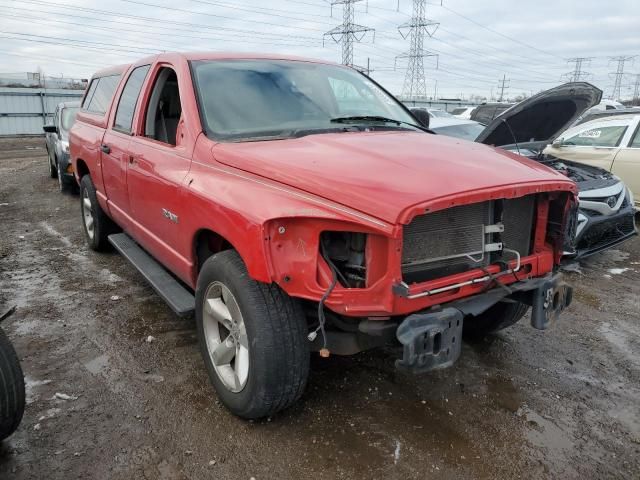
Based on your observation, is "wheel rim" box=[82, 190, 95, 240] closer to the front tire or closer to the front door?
the front tire

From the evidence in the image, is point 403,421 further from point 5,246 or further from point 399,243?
point 5,246

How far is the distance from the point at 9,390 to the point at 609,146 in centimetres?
804

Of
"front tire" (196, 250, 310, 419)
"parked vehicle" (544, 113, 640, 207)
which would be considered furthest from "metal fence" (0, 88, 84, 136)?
"front tire" (196, 250, 310, 419)

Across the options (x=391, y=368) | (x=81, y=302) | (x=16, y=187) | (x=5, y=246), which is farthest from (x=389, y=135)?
(x=16, y=187)

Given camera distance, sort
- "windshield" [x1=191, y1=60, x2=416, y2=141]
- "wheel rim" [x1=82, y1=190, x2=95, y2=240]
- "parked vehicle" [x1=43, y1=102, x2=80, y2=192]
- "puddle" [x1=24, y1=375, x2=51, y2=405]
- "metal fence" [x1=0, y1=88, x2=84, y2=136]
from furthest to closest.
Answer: "metal fence" [x1=0, y1=88, x2=84, y2=136] < "parked vehicle" [x1=43, y1=102, x2=80, y2=192] < "wheel rim" [x1=82, y1=190, x2=95, y2=240] < "windshield" [x1=191, y1=60, x2=416, y2=141] < "puddle" [x1=24, y1=375, x2=51, y2=405]

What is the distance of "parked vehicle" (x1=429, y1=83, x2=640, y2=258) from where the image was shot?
4.36 meters

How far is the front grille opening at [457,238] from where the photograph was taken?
2416 millimetres

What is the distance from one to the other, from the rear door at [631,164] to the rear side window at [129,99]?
6578 mm

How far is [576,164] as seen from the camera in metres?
6.32

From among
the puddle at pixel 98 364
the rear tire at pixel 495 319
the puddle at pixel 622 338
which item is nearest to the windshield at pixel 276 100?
the rear tire at pixel 495 319

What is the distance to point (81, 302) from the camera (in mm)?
4441

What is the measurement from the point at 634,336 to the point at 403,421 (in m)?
2.32

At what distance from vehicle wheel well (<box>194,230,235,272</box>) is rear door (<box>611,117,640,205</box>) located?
21.3ft

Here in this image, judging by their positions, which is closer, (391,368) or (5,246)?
(391,368)
